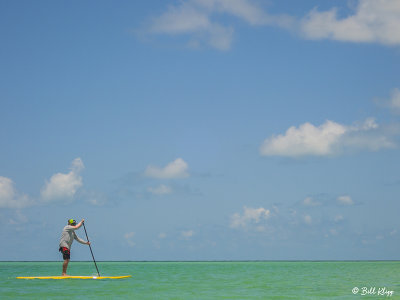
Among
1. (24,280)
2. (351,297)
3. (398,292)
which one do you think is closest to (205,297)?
(351,297)

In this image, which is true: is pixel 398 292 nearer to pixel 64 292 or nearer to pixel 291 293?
pixel 291 293

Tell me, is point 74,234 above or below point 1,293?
above

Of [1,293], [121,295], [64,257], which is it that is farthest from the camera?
[64,257]

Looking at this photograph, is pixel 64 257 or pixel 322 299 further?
pixel 64 257

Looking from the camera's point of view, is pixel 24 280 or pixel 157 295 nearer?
pixel 157 295

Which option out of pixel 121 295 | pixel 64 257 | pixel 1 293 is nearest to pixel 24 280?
pixel 64 257

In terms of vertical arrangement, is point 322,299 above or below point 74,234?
below

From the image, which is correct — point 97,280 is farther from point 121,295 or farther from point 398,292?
point 398,292

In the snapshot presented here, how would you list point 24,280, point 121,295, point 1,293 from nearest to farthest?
point 121,295 < point 1,293 < point 24,280

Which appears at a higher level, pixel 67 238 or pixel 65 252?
pixel 67 238

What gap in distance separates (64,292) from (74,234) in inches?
274

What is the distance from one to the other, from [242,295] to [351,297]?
146 inches

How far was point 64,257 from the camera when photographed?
27.7 meters

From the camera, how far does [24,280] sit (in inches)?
1164
